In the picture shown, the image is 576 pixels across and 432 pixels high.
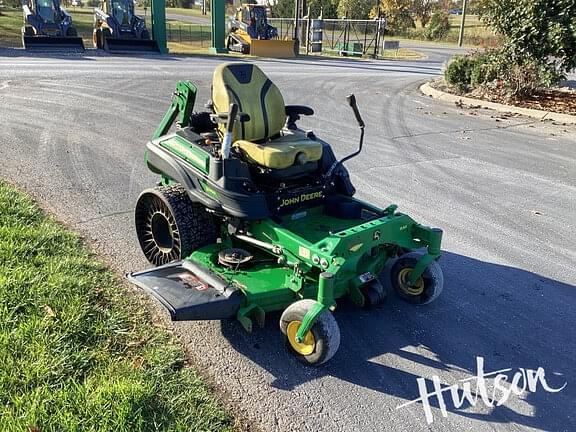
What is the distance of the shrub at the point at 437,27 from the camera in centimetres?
4986

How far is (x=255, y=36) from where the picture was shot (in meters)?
26.6

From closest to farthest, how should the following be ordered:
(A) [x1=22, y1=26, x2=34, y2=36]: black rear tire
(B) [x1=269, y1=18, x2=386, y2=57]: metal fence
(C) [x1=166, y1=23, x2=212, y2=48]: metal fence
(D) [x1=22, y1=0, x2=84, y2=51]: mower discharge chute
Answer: (D) [x1=22, y1=0, x2=84, y2=51]: mower discharge chute < (A) [x1=22, y1=26, x2=34, y2=36]: black rear tire < (B) [x1=269, y1=18, x2=386, y2=57]: metal fence < (C) [x1=166, y1=23, x2=212, y2=48]: metal fence

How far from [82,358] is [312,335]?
1333mm

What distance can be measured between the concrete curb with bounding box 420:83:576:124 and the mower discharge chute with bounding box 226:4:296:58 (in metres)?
12.2

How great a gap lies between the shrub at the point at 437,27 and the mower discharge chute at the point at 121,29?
1320 inches

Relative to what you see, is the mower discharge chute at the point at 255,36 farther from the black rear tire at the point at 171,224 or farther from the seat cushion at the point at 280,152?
the seat cushion at the point at 280,152

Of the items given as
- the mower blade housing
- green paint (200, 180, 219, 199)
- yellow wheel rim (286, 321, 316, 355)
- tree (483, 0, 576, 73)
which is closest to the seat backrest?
green paint (200, 180, 219, 199)

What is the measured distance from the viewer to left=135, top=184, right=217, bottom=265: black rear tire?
408cm

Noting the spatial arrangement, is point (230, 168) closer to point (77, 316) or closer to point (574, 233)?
point (77, 316)

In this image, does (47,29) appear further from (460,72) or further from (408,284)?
(408,284)

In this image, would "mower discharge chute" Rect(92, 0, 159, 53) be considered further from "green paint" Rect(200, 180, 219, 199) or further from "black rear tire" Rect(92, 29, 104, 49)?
"green paint" Rect(200, 180, 219, 199)

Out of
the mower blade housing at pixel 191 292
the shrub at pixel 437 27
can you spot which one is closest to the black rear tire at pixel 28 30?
the mower blade housing at pixel 191 292

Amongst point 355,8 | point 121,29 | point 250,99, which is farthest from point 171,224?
point 355,8

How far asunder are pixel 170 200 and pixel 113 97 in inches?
320
